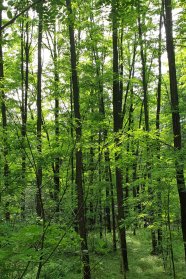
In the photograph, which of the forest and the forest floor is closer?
the forest

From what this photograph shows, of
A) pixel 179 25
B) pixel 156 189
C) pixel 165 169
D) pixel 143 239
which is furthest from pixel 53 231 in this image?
pixel 143 239

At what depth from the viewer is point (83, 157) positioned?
1306cm

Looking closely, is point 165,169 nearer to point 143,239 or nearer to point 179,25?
point 179,25

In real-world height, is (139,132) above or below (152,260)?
above

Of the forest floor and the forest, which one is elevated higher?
the forest

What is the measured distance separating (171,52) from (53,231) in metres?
6.80

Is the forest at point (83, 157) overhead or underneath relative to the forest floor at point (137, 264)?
overhead

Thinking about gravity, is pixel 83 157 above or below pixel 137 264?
above

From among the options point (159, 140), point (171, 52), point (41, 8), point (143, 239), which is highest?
point (171, 52)

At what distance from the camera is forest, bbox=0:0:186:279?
3074 millimetres

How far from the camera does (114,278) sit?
10.6m

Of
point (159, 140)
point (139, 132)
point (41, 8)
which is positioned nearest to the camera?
point (41, 8)

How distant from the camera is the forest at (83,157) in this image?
307 cm

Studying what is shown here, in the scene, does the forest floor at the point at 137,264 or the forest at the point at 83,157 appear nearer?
the forest at the point at 83,157
